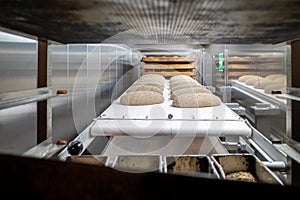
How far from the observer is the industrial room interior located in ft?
0.83

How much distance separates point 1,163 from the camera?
0.90 feet

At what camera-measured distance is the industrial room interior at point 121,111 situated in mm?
252

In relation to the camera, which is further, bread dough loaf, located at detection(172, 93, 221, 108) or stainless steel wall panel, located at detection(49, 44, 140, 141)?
bread dough loaf, located at detection(172, 93, 221, 108)

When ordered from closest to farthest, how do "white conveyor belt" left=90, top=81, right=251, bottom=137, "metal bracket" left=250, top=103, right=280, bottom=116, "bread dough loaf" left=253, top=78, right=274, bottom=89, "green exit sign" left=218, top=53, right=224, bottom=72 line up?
"white conveyor belt" left=90, top=81, right=251, bottom=137 → "metal bracket" left=250, top=103, right=280, bottom=116 → "bread dough loaf" left=253, top=78, right=274, bottom=89 → "green exit sign" left=218, top=53, right=224, bottom=72

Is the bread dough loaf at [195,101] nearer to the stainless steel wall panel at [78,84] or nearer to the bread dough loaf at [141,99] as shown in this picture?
the bread dough loaf at [141,99]

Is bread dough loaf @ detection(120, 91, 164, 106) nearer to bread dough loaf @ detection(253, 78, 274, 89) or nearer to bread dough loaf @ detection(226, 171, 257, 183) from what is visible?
bread dough loaf @ detection(226, 171, 257, 183)

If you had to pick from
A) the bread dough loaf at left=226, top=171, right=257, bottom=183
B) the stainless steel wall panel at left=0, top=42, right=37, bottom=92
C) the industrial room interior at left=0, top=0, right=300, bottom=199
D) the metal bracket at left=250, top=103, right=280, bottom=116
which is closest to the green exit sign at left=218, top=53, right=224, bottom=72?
Answer: the industrial room interior at left=0, top=0, right=300, bottom=199

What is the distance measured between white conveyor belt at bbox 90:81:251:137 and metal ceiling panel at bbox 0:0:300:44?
0.64 metres

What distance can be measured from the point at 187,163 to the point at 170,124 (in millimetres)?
352

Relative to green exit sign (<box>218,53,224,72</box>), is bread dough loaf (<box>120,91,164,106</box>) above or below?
below

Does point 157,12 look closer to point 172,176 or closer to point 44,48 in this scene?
point 172,176

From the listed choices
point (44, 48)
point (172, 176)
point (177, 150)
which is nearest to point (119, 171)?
point (172, 176)

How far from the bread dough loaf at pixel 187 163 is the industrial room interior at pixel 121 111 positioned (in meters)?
0.02

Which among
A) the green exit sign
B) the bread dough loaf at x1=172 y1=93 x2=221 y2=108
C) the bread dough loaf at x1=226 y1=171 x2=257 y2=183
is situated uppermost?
the green exit sign
